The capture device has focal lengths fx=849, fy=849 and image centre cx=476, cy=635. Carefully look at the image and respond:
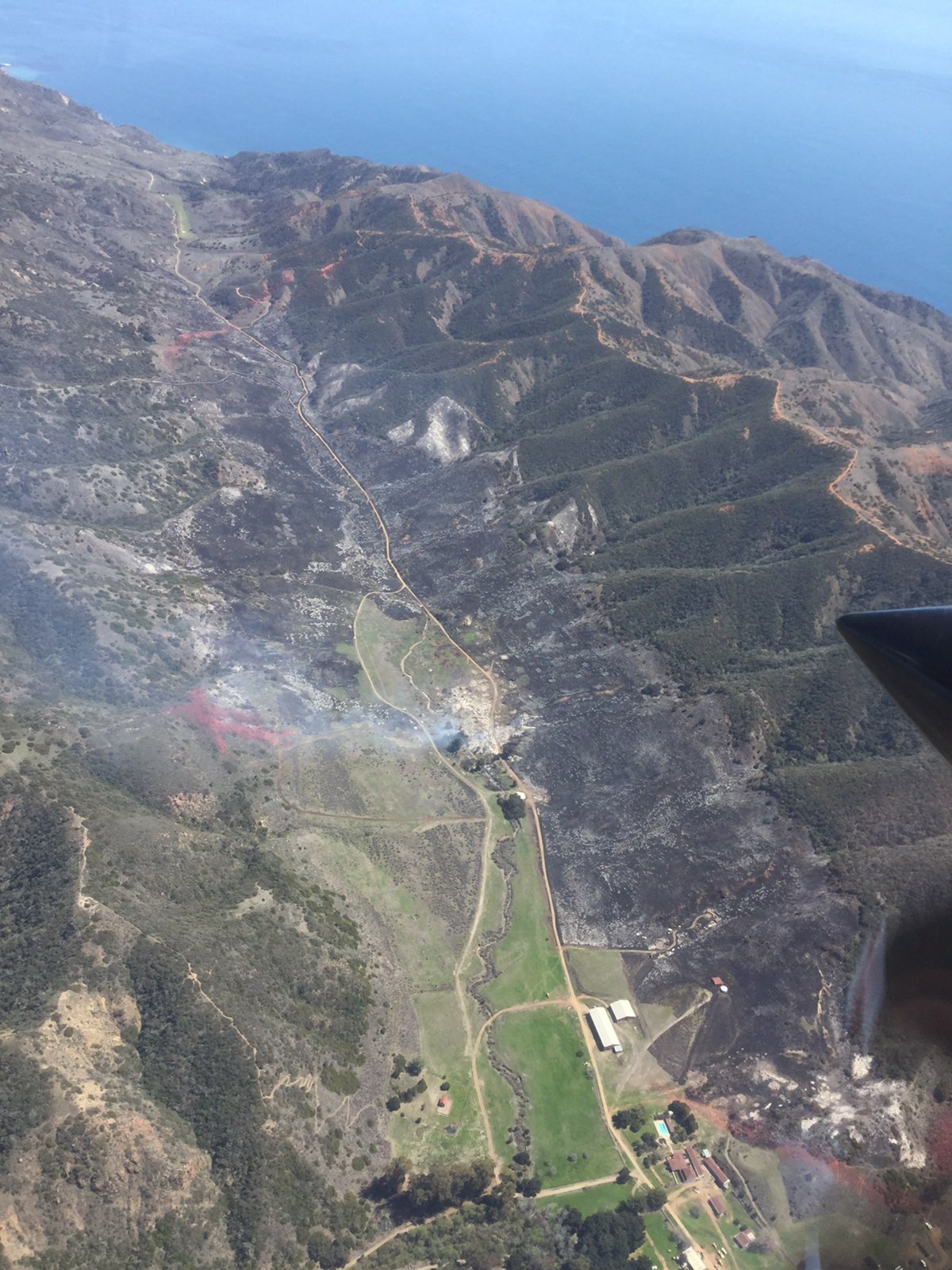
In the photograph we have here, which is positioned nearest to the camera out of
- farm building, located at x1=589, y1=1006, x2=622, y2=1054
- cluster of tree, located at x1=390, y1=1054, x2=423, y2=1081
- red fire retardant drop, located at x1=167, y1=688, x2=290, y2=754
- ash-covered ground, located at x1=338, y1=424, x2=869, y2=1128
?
cluster of tree, located at x1=390, y1=1054, x2=423, y2=1081

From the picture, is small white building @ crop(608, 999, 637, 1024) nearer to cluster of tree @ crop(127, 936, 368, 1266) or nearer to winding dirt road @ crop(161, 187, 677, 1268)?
winding dirt road @ crop(161, 187, 677, 1268)

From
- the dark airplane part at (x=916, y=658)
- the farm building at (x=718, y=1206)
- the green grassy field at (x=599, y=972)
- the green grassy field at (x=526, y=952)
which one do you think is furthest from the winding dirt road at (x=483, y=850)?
the dark airplane part at (x=916, y=658)

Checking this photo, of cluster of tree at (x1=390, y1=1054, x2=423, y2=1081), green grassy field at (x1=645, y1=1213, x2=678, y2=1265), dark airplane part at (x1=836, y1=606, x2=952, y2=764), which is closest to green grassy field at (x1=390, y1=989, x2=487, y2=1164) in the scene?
cluster of tree at (x1=390, y1=1054, x2=423, y2=1081)

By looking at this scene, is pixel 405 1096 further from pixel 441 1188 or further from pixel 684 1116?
pixel 684 1116

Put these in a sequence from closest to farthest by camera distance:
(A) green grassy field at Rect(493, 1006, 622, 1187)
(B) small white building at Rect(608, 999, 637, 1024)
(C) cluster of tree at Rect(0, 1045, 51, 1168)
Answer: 1. (C) cluster of tree at Rect(0, 1045, 51, 1168)
2. (A) green grassy field at Rect(493, 1006, 622, 1187)
3. (B) small white building at Rect(608, 999, 637, 1024)

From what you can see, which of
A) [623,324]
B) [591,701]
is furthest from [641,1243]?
[623,324]

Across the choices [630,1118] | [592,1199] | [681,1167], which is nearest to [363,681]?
[630,1118]

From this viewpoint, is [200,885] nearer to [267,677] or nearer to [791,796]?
[267,677]

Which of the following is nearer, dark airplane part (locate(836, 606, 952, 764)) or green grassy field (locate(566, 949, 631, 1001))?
dark airplane part (locate(836, 606, 952, 764))
